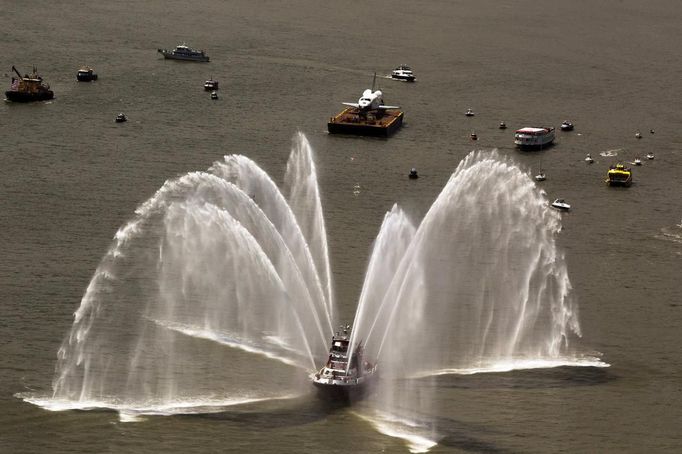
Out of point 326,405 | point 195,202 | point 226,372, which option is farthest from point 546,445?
point 195,202

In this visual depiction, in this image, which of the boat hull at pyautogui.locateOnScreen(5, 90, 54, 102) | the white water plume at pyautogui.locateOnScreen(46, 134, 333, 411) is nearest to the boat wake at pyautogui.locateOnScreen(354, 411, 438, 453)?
the white water plume at pyautogui.locateOnScreen(46, 134, 333, 411)

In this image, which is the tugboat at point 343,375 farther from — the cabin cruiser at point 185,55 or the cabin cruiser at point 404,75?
the cabin cruiser at point 185,55

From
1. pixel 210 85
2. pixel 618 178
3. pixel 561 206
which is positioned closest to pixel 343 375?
pixel 561 206

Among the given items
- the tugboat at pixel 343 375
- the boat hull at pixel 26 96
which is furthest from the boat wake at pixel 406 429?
the boat hull at pixel 26 96

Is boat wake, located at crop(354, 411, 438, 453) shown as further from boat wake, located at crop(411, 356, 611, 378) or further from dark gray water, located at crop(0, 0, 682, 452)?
boat wake, located at crop(411, 356, 611, 378)

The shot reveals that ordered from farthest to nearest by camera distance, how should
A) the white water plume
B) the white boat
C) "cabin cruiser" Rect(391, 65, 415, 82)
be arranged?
1. "cabin cruiser" Rect(391, 65, 415, 82)
2. the white boat
3. the white water plume

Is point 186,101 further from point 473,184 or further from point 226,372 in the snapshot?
point 226,372
